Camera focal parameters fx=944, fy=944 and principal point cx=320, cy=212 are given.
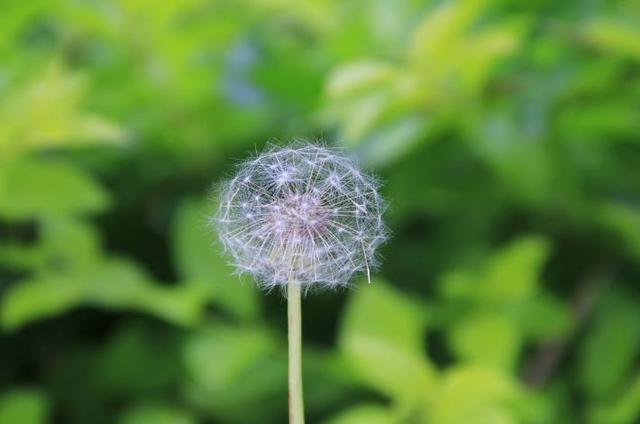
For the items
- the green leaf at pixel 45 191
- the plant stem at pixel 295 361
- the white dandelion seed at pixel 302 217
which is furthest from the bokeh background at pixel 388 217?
the plant stem at pixel 295 361

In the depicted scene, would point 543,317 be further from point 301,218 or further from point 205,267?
point 301,218

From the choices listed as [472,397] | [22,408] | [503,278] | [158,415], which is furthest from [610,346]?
[22,408]

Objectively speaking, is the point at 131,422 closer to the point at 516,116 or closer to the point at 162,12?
the point at 162,12

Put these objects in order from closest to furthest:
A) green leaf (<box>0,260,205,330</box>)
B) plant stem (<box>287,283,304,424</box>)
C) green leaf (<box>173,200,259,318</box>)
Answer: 1. plant stem (<box>287,283,304,424</box>)
2. green leaf (<box>0,260,205,330</box>)
3. green leaf (<box>173,200,259,318</box>)

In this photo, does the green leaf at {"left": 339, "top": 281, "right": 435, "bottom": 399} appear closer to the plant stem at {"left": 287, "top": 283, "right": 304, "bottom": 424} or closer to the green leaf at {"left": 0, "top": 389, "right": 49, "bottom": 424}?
the green leaf at {"left": 0, "top": 389, "right": 49, "bottom": 424}

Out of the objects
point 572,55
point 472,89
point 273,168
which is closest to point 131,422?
point 472,89

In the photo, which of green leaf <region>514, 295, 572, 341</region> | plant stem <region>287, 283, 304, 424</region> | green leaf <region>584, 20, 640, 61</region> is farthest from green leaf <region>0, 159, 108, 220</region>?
plant stem <region>287, 283, 304, 424</region>
